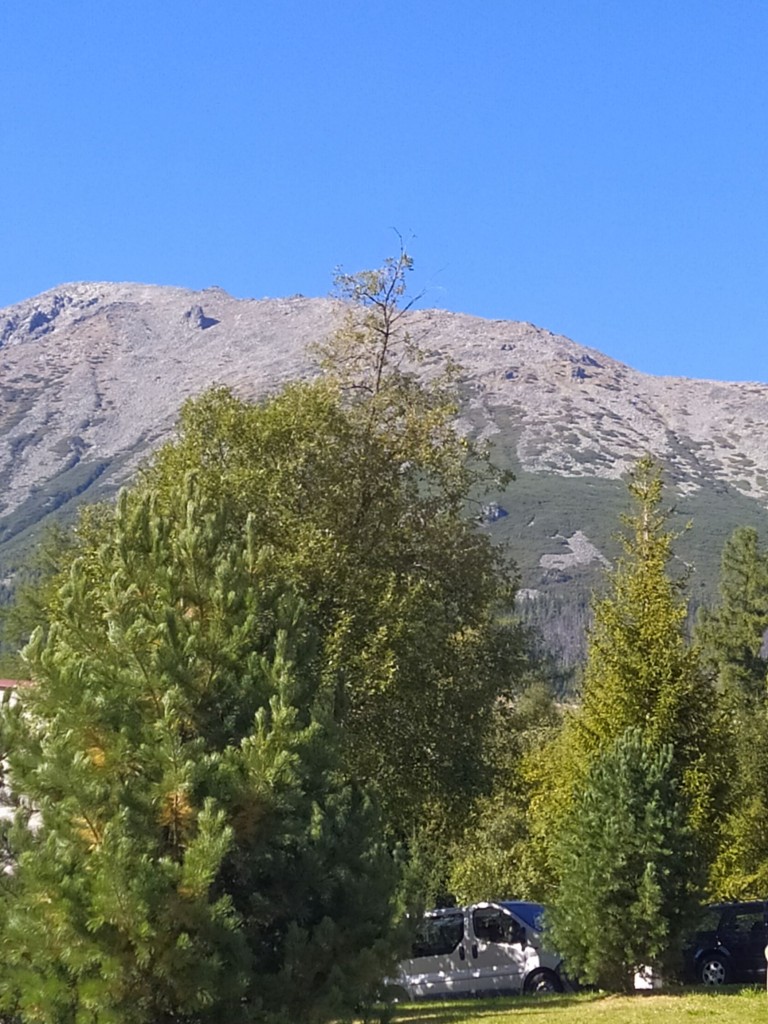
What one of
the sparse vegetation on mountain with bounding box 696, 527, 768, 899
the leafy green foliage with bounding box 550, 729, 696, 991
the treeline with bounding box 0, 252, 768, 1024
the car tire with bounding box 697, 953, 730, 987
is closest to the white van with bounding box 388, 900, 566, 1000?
the treeline with bounding box 0, 252, 768, 1024

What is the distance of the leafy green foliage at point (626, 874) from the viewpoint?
18500 millimetres

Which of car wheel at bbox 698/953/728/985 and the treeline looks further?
car wheel at bbox 698/953/728/985

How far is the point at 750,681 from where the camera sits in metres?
64.1

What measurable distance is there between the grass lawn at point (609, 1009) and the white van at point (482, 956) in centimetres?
200

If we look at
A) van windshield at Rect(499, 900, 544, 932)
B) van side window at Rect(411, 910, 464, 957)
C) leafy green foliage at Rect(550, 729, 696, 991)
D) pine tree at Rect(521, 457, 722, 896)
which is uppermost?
pine tree at Rect(521, 457, 722, 896)

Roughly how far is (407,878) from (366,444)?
10298 millimetres

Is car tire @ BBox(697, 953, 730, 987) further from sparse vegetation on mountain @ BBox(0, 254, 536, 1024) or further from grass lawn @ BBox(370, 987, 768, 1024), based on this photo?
sparse vegetation on mountain @ BBox(0, 254, 536, 1024)

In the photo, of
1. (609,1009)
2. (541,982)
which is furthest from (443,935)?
(609,1009)

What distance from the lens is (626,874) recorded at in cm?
1859

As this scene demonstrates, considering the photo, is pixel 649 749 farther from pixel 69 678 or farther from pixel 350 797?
pixel 69 678

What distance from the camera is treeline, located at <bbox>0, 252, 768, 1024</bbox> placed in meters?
11.9

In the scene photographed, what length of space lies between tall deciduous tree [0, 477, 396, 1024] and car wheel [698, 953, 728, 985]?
38.2 ft

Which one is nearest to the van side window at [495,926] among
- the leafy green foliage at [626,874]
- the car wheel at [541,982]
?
the car wheel at [541,982]

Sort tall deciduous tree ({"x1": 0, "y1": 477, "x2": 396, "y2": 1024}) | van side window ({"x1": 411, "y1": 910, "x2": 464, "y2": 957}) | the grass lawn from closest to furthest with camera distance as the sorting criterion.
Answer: tall deciduous tree ({"x1": 0, "y1": 477, "x2": 396, "y2": 1024}) → the grass lawn → van side window ({"x1": 411, "y1": 910, "x2": 464, "y2": 957})
